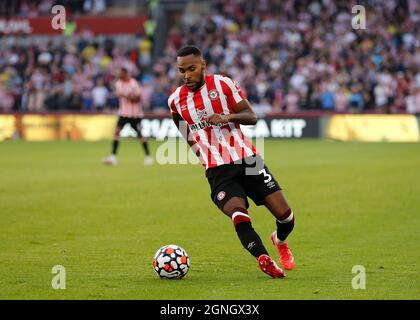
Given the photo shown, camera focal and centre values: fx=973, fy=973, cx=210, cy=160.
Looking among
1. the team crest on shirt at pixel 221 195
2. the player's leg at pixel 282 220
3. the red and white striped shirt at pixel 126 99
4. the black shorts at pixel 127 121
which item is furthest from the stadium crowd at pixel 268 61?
the team crest on shirt at pixel 221 195

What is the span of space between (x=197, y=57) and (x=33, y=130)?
27424mm

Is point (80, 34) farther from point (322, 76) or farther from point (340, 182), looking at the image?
point (340, 182)

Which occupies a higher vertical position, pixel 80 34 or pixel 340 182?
pixel 80 34

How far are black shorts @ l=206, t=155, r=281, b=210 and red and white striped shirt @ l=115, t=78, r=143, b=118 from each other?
1516 centimetres

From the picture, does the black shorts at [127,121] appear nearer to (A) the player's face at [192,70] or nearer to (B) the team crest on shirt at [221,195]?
(A) the player's face at [192,70]

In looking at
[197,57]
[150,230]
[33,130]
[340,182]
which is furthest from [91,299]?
[33,130]

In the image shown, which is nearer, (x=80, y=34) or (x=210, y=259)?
(x=210, y=259)

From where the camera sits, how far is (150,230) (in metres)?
13.3

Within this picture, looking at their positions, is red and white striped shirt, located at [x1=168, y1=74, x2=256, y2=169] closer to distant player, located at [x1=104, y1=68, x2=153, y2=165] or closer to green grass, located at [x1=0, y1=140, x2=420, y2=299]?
green grass, located at [x1=0, y1=140, x2=420, y2=299]

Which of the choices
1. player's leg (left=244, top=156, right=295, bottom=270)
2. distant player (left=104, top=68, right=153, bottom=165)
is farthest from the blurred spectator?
player's leg (left=244, top=156, right=295, bottom=270)

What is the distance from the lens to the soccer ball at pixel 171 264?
9.47 meters

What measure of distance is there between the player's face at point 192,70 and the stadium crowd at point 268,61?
81.8 feet

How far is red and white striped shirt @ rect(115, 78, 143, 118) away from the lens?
24781mm
